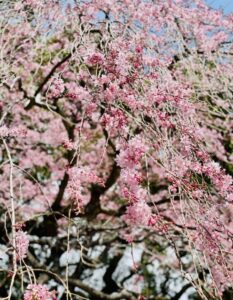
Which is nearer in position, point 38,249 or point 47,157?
point 47,157

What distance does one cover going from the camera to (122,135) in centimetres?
269

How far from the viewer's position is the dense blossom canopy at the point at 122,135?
245 centimetres

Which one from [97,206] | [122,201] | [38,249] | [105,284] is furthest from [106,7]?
[105,284]

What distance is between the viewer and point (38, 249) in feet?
31.5

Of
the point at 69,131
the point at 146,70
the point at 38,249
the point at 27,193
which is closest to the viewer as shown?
the point at 146,70

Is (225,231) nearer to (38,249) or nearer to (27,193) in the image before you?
(27,193)

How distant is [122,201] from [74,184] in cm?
635

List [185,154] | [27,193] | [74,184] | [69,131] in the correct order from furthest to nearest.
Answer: [27,193], [69,131], [185,154], [74,184]

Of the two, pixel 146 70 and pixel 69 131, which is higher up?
pixel 146 70

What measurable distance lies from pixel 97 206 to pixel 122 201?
2.14 metres

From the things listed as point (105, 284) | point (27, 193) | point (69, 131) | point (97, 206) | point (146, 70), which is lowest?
point (105, 284)

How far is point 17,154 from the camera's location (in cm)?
874

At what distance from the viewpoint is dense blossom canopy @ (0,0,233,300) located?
8.03 ft

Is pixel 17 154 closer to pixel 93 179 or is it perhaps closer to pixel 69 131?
pixel 69 131
